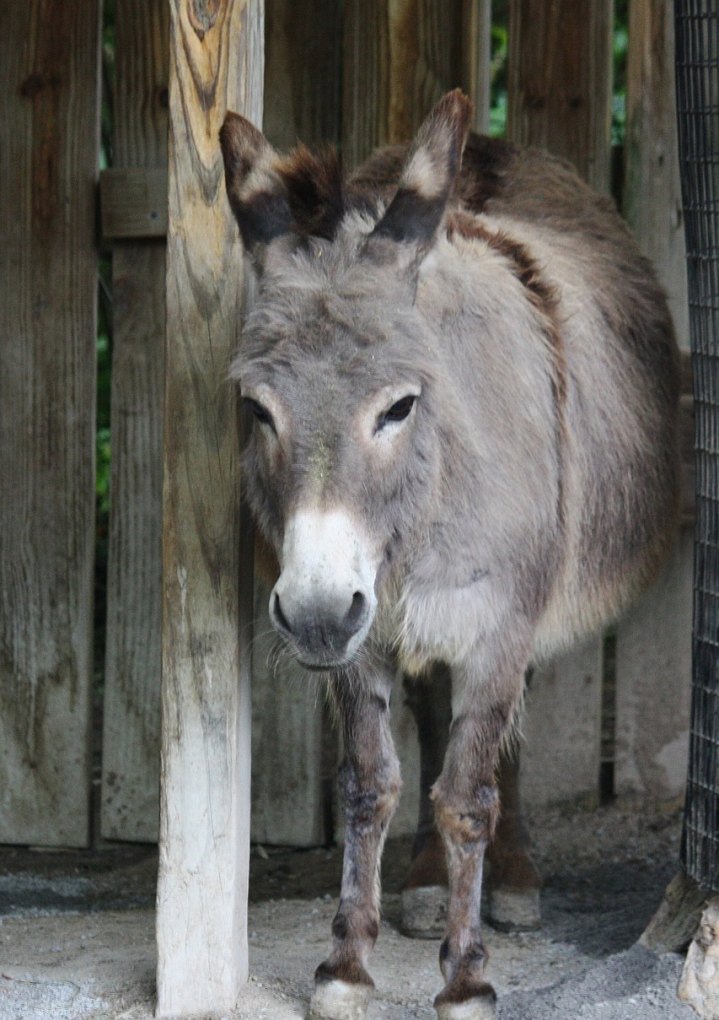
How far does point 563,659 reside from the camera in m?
5.11

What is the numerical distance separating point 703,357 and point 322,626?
1.39 metres

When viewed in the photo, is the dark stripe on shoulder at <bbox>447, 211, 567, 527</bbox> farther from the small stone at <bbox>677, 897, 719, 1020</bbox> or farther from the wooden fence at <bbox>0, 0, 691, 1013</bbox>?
the wooden fence at <bbox>0, 0, 691, 1013</bbox>

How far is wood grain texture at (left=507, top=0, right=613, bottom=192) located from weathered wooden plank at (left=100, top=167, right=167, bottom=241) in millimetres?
1212

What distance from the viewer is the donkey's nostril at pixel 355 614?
9.77ft

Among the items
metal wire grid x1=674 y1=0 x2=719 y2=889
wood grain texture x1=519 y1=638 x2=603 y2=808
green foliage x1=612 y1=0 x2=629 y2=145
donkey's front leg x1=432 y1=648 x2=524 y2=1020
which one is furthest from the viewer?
green foliage x1=612 y1=0 x2=629 y2=145

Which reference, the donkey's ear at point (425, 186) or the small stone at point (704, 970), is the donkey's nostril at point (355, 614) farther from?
the small stone at point (704, 970)

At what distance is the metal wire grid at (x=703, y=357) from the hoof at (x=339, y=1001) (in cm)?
89

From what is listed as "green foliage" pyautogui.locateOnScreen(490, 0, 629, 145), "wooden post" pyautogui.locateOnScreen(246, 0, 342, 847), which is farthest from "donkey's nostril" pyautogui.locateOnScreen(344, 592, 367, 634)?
"green foliage" pyautogui.locateOnScreen(490, 0, 629, 145)

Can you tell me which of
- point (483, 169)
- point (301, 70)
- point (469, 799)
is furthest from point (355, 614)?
point (301, 70)

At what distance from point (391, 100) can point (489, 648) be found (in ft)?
6.87

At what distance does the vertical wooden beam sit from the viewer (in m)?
4.84

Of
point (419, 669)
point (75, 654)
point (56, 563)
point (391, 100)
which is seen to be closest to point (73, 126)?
point (391, 100)

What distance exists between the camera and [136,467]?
Answer: 16.3 ft

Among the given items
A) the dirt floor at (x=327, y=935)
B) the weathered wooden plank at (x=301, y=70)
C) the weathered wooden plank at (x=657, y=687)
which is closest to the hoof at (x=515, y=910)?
the dirt floor at (x=327, y=935)
